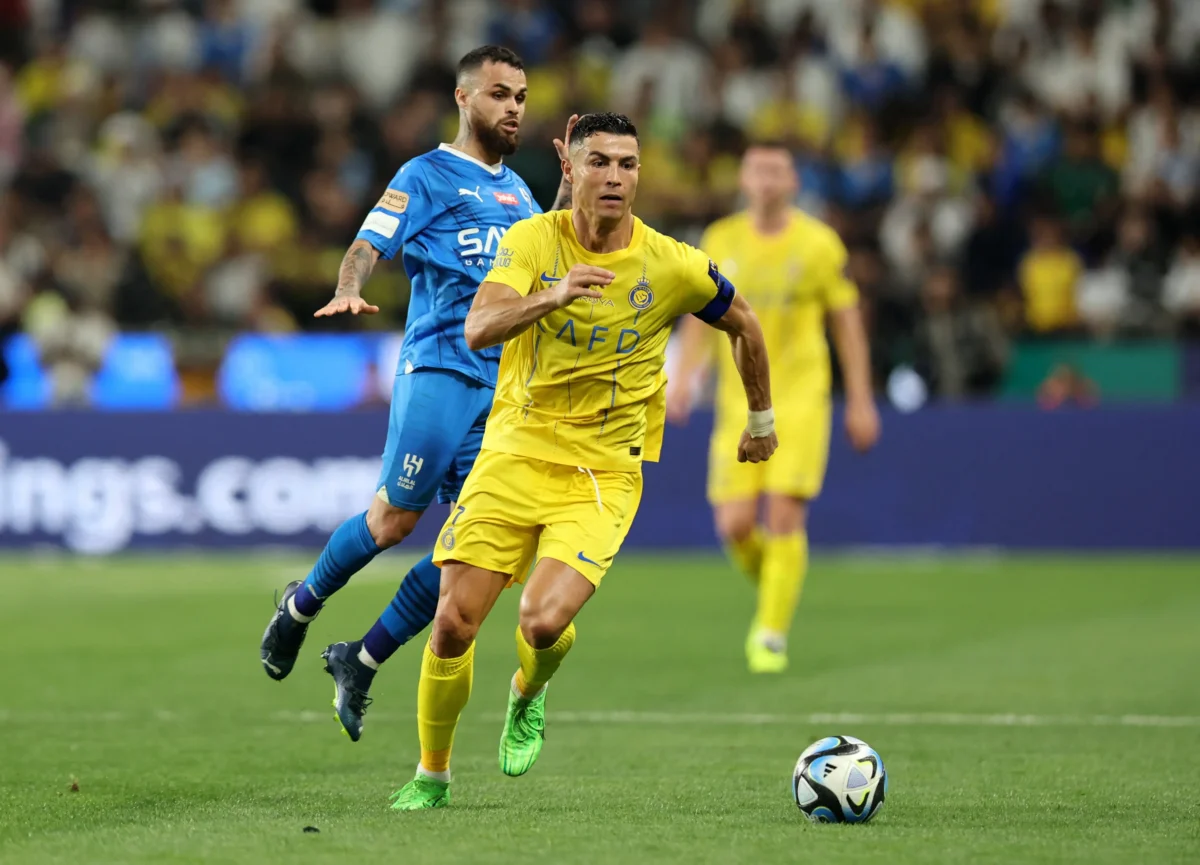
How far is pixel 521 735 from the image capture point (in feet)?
22.9

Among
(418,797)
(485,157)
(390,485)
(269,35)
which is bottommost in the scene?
(418,797)

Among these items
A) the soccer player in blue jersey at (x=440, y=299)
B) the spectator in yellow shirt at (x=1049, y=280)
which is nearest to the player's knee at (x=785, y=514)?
the soccer player in blue jersey at (x=440, y=299)

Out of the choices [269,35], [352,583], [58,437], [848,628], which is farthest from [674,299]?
[269,35]

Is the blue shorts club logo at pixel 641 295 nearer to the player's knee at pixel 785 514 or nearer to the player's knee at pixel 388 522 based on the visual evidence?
the player's knee at pixel 388 522

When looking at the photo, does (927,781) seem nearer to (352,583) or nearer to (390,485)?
(390,485)

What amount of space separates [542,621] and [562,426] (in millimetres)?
717

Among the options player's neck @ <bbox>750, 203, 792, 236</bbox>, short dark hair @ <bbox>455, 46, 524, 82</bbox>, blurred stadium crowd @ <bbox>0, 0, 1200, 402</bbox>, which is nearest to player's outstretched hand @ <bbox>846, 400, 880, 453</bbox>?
player's neck @ <bbox>750, 203, 792, 236</bbox>

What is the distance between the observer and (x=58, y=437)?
680 inches

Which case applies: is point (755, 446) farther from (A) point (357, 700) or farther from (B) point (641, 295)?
(A) point (357, 700)

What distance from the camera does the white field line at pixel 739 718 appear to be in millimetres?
8727

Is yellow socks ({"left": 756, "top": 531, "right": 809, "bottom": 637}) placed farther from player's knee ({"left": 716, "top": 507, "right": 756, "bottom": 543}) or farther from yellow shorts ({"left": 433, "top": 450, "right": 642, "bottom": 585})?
yellow shorts ({"left": 433, "top": 450, "right": 642, "bottom": 585})

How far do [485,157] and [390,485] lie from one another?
4.53 feet

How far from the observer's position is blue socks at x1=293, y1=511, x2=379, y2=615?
7730mm

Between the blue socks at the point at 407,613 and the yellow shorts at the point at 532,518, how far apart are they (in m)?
0.62
